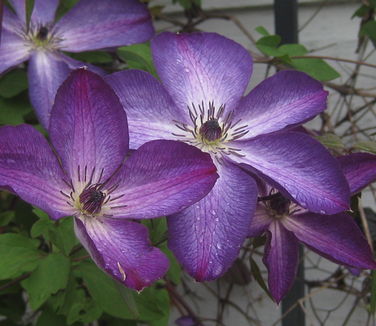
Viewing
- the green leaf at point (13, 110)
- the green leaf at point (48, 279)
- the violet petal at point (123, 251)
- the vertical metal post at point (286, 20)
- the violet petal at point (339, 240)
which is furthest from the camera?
the vertical metal post at point (286, 20)

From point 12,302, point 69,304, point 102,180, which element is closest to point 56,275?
point 69,304

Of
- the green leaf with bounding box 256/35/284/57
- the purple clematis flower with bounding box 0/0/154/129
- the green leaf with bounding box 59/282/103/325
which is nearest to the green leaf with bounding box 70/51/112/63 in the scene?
the purple clematis flower with bounding box 0/0/154/129

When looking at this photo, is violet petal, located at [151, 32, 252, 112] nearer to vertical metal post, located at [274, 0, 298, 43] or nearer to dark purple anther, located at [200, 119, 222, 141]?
dark purple anther, located at [200, 119, 222, 141]

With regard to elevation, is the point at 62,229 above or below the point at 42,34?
below

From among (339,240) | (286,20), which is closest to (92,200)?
(339,240)

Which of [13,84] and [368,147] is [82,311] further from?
[368,147]

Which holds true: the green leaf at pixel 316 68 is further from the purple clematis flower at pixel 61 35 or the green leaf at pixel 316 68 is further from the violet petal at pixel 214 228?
Answer: the violet petal at pixel 214 228

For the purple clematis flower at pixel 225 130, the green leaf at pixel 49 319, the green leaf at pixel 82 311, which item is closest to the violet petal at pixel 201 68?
the purple clematis flower at pixel 225 130
